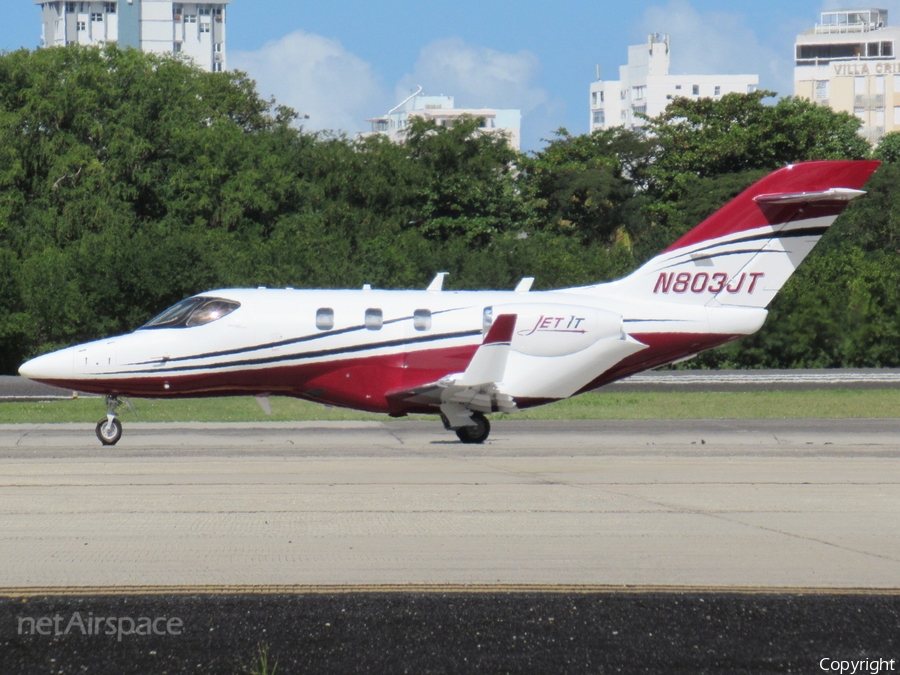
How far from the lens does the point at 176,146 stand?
203ft

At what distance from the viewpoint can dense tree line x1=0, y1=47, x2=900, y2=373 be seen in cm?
4244

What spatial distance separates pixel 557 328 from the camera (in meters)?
20.5

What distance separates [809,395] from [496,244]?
834 inches

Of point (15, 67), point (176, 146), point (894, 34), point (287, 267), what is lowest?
point (287, 267)

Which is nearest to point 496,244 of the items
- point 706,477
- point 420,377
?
point 420,377

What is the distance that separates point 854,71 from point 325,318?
502 ft

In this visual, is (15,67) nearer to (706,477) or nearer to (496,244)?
(496,244)

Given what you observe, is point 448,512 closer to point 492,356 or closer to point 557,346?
point 492,356

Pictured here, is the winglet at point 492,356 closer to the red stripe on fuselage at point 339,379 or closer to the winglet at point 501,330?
the winglet at point 501,330

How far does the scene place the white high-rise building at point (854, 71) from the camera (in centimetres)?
15688

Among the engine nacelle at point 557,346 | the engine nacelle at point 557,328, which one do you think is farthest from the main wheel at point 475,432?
the engine nacelle at point 557,328

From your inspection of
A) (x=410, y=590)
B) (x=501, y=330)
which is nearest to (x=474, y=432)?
(x=501, y=330)

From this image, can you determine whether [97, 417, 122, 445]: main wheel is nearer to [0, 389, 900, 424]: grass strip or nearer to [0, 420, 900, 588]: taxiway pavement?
[0, 420, 900, 588]: taxiway pavement

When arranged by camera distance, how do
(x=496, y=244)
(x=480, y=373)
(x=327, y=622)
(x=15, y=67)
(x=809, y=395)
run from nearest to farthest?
1. (x=327, y=622)
2. (x=480, y=373)
3. (x=809, y=395)
4. (x=496, y=244)
5. (x=15, y=67)
